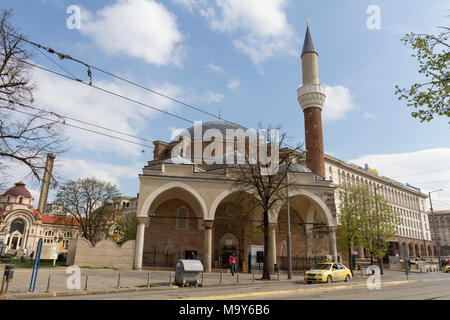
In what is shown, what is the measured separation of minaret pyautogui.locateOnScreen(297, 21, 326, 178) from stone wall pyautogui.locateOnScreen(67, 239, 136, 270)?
21260 millimetres

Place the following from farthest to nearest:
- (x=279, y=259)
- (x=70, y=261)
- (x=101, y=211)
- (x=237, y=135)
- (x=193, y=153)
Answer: (x=237, y=135), (x=193, y=153), (x=101, y=211), (x=279, y=259), (x=70, y=261)

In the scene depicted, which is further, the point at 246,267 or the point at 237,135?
the point at 237,135

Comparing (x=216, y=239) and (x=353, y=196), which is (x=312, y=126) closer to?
(x=353, y=196)

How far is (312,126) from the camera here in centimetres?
3547

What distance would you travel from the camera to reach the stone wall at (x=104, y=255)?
73.7ft

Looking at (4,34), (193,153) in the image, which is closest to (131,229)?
(193,153)

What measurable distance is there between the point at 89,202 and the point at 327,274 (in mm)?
26537

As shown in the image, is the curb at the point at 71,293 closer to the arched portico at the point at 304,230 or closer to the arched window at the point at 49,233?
the arched portico at the point at 304,230

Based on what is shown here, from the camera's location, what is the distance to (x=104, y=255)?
896 inches

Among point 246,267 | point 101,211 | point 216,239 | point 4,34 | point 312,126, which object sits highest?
point 312,126

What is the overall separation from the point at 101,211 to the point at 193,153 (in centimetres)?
1214

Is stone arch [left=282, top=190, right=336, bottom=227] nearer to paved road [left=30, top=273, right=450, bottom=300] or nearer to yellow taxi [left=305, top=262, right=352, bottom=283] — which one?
yellow taxi [left=305, top=262, right=352, bottom=283]

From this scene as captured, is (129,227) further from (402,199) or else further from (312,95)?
(402,199)

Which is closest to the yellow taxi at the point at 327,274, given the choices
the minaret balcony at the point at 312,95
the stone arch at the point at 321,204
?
the stone arch at the point at 321,204
